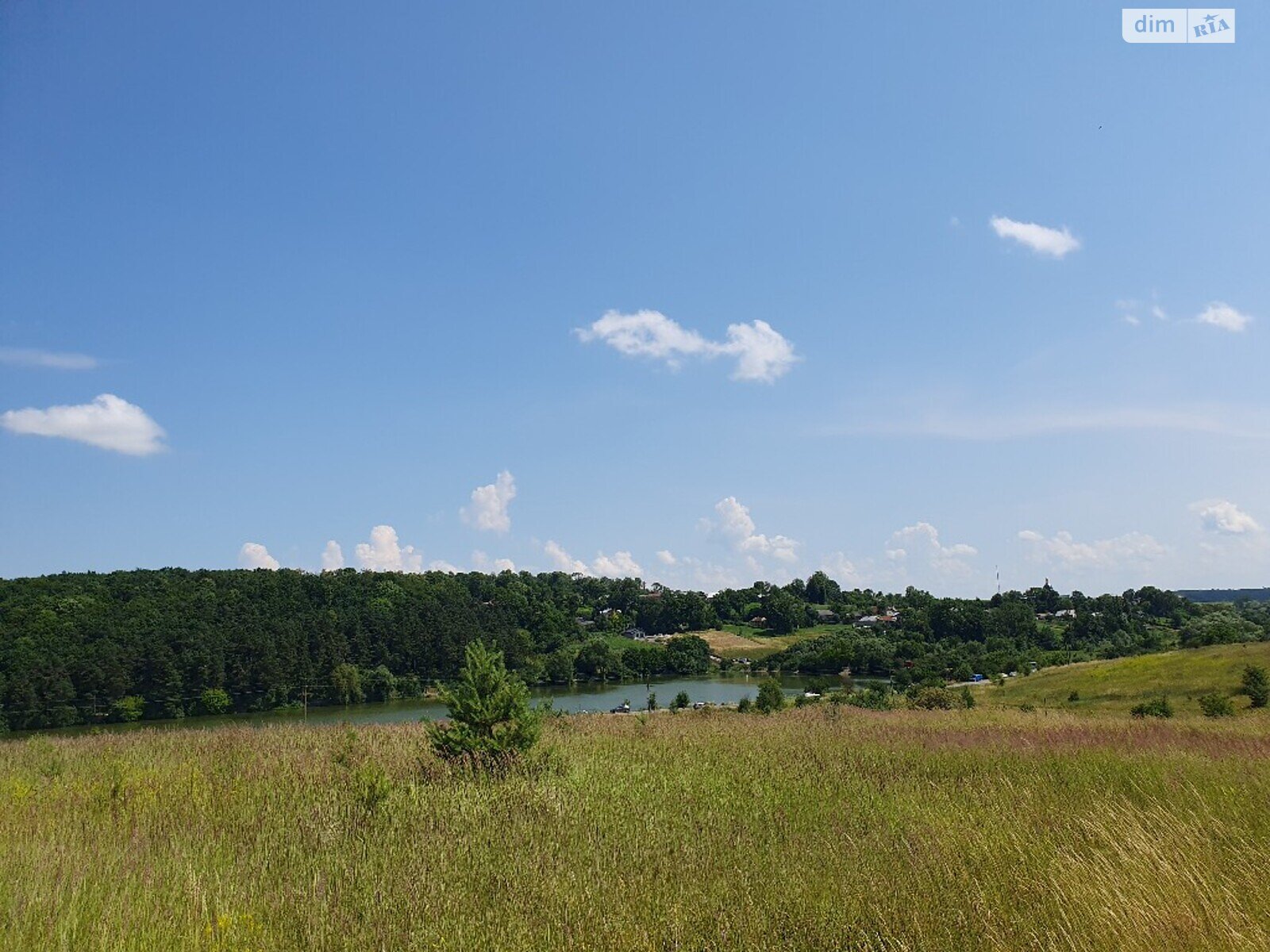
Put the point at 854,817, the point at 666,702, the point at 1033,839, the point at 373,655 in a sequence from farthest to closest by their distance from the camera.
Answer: the point at 373,655, the point at 666,702, the point at 854,817, the point at 1033,839

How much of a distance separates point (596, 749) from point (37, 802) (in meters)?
7.61

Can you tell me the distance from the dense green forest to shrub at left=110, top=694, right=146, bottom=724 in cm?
19

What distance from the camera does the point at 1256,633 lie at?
71.8 metres

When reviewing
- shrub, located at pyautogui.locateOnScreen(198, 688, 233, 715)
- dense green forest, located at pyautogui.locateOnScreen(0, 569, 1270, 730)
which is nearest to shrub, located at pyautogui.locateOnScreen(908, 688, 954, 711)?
dense green forest, located at pyautogui.locateOnScreen(0, 569, 1270, 730)

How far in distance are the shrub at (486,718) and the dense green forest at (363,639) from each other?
48.1 m

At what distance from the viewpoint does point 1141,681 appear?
4581 cm

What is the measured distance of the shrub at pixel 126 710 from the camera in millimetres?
73500

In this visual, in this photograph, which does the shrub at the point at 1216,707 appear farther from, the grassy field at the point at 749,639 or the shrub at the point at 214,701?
the grassy field at the point at 749,639

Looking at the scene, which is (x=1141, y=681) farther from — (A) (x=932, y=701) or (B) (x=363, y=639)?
(B) (x=363, y=639)

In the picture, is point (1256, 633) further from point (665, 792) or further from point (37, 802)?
point (37, 802)

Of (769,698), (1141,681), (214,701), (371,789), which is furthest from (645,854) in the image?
(214,701)

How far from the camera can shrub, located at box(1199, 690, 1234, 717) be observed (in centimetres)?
2466

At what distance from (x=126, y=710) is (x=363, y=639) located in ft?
121

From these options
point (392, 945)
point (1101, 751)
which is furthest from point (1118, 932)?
point (1101, 751)
